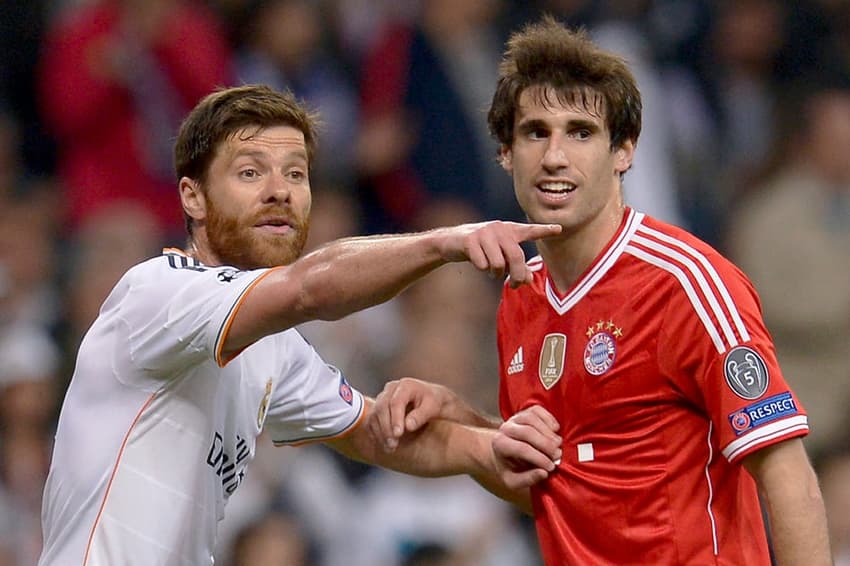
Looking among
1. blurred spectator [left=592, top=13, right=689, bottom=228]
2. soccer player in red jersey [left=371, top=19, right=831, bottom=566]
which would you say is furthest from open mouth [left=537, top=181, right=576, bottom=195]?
blurred spectator [left=592, top=13, right=689, bottom=228]

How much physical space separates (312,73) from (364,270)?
223 inches

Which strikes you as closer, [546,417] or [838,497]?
[546,417]

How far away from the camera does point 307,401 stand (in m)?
5.28

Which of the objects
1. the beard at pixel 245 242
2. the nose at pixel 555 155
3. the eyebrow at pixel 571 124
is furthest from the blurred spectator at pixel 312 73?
the nose at pixel 555 155

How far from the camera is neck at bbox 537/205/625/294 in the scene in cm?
464

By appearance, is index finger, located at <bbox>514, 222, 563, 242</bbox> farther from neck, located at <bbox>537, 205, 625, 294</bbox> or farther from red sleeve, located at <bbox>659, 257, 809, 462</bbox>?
neck, located at <bbox>537, 205, 625, 294</bbox>

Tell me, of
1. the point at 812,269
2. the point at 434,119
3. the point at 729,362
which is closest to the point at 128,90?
the point at 434,119

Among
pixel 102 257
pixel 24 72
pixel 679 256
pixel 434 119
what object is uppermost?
pixel 24 72

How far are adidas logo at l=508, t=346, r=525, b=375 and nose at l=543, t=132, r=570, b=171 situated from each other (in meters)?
0.61

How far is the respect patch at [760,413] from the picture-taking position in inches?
166

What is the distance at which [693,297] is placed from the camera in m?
4.32

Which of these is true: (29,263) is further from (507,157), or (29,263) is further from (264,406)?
(507,157)

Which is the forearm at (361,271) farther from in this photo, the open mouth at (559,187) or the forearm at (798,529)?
the forearm at (798,529)

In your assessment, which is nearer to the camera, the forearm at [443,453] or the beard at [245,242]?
the beard at [245,242]
